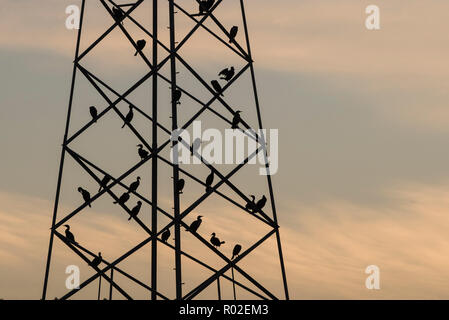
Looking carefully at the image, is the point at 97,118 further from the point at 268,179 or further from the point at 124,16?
the point at 268,179

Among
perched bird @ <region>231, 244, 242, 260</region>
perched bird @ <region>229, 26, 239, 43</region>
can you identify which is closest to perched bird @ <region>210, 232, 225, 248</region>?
perched bird @ <region>231, 244, 242, 260</region>

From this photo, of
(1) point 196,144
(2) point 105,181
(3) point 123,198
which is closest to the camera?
(2) point 105,181

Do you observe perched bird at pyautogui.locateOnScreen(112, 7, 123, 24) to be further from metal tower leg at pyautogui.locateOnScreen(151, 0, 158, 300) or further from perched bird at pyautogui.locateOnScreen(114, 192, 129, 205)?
perched bird at pyautogui.locateOnScreen(114, 192, 129, 205)

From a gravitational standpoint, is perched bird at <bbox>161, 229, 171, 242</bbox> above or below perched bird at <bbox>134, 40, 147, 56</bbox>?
below

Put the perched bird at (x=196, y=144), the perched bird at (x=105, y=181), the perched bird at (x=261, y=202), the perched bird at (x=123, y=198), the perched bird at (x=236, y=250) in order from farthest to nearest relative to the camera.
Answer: the perched bird at (x=236, y=250), the perched bird at (x=261, y=202), the perched bird at (x=123, y=198), the perched bird at (x=196, y=144), the perched bird at (x=105, y=181)

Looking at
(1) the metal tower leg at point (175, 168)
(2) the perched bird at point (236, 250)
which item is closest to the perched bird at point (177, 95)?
(1) the metal tower leg at point (175, 168)

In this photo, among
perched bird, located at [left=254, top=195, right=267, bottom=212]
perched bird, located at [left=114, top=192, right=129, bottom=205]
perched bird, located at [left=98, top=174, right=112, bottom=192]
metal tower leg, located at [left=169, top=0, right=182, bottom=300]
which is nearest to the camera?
metal tower leg, located at [left=169, top=0, right=182, bottom=300]

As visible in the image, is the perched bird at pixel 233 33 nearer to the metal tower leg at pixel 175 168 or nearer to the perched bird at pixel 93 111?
the metal tower leg at pixel 175 168

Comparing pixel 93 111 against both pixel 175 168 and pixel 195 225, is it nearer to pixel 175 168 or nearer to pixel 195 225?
pixel 175 168

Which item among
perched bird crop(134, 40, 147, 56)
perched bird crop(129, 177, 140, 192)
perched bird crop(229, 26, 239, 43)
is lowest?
→ perched bird crop(129, 177, 140, 192)

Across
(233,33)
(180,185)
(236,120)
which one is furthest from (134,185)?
(233,33)

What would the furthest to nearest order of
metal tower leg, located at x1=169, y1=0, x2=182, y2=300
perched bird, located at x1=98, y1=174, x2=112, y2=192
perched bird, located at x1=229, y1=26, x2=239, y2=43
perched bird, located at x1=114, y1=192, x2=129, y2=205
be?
perched bird, located at x1=229, y1=26, x2=239, y2=43, perched bird, located at x1=114, y1=192, x2=129, y2=205, perched bird, located at x1=98, y1=174, x2=112, y2=192, metal tower leg, located at x1=169, y1=0, x2=182, y2=300
